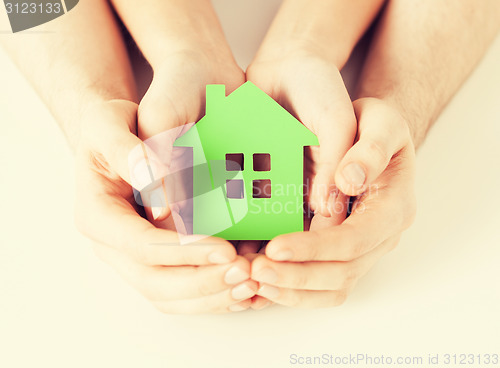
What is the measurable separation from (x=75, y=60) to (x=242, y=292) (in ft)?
2.62

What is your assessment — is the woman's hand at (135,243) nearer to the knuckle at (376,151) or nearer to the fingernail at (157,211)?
the fingernail at (157,211)

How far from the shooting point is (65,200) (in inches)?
44.1

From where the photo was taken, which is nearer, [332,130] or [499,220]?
[332,130]

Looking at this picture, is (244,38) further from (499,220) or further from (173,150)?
(499,220)

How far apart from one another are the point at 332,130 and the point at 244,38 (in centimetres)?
67

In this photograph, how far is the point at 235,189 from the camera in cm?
91

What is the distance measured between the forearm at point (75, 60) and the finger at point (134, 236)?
0.37 m

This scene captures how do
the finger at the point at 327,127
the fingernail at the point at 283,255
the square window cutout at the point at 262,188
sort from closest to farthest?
the fingernail at the point at 283,255, the finger at the point at 327,127, the square window cutout at the point at 262,188

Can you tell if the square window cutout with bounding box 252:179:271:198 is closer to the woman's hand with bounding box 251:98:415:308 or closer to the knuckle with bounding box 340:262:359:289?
the woman's hand with bounding box 251:98:415:308

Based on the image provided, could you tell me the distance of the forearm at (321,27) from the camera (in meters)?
1.23

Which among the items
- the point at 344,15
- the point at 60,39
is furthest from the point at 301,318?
the point at 60,39

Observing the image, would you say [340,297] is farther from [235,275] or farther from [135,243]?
[135,243]

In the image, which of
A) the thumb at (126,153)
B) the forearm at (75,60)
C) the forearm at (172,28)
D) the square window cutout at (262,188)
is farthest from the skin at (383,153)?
the forearm at (75,60)

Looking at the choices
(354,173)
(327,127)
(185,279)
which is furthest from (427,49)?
(185,279)
